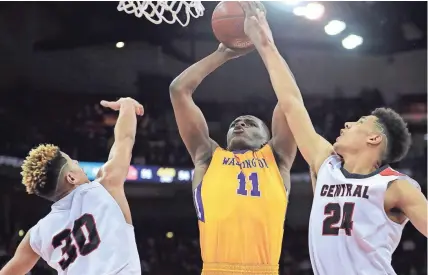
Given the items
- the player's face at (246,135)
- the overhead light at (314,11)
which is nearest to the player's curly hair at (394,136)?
the player's face at (246,135)

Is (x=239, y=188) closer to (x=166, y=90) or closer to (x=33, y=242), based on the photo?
(x=33, y=242)

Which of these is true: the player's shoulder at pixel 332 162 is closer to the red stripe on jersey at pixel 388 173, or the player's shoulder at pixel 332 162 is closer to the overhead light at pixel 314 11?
the red stripe on jersey at pixel 388 173

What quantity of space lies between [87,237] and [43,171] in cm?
39

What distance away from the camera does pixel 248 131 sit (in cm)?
360

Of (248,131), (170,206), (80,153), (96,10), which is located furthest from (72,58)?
(248,131)

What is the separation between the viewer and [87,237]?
9.43ft

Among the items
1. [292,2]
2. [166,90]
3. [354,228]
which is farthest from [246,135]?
[166,90]

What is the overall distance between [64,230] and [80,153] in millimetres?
6652

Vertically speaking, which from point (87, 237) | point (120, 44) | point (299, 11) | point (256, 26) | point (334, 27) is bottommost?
point (87, 237)

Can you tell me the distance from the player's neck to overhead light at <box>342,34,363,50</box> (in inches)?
290

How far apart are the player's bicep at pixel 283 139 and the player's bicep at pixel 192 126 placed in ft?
1.27

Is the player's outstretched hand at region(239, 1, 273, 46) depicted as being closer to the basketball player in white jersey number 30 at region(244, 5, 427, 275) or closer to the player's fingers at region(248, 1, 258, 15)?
the player's fingers at region(248, 1, 258, 15)

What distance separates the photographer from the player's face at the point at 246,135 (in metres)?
3.56

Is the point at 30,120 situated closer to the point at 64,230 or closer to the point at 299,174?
the point at 299,174
